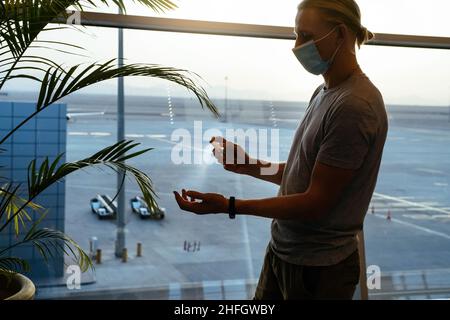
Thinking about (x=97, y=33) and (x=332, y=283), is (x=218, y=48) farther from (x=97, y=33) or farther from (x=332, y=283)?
(x=332, y=283)

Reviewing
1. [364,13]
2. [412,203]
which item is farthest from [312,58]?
[412,203]

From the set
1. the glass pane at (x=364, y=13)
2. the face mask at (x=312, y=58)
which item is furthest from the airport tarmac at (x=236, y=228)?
the face mask at (x=312, y=58)

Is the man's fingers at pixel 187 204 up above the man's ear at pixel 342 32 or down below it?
below

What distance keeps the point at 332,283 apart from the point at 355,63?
550 mm

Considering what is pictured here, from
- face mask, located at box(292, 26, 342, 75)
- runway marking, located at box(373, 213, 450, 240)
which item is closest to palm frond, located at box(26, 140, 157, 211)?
face mask, located at box(292, 26, 342, 75)

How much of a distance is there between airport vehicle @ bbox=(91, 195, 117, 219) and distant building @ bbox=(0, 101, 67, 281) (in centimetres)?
27

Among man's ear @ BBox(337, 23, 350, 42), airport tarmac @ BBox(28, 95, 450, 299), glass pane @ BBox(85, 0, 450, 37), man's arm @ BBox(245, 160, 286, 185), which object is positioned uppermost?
glass pane @ BBox(85, 0, 450, 37)

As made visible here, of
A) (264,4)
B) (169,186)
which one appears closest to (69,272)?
(169,186)

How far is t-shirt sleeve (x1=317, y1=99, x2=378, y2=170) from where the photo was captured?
1.20m

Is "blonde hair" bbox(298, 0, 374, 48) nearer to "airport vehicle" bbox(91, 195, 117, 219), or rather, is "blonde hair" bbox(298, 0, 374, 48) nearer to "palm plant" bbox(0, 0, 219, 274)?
"palm plant" bbox(0, 0, 219, 274)

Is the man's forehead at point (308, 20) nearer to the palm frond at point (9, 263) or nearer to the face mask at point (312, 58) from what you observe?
the face mask at point (312, 58)

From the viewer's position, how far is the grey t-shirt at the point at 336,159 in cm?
121

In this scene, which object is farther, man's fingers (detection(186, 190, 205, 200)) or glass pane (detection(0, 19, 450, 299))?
glass pane (detection(0, 19, 450, 299))

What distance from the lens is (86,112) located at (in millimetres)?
2434
